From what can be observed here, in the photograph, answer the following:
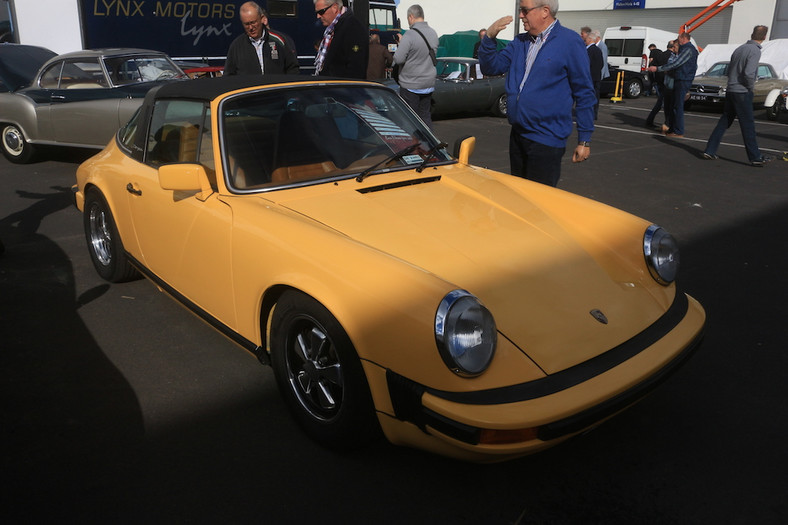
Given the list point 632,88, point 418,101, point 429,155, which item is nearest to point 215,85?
point 429,155

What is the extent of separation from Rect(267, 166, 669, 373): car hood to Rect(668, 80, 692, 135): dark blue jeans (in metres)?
9.16

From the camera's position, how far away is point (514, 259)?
278 centimetres

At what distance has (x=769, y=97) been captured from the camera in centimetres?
1437

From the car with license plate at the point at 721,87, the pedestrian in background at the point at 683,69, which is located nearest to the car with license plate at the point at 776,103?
the car with license plate at the point at 721,87

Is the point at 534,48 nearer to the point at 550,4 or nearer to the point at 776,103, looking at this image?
the point at 550,4

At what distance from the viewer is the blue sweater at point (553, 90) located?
445 cm

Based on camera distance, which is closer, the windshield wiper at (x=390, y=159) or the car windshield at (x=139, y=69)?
the windshield wiper at (x=390, y=159)

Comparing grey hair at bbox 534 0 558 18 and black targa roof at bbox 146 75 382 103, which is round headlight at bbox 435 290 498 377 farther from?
grey hair at bbox 534 0 558 18

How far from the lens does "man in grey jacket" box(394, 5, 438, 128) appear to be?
800cm

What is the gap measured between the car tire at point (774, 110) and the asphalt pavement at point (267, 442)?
11.5 m

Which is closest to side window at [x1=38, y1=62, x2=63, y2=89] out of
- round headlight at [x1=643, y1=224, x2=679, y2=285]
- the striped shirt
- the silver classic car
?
the silver classic car

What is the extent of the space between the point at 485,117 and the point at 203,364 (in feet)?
40.5

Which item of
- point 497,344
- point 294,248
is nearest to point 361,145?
point 294,248

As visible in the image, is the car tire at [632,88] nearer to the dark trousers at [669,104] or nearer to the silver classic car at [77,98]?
the dark trousers at [669,104]
